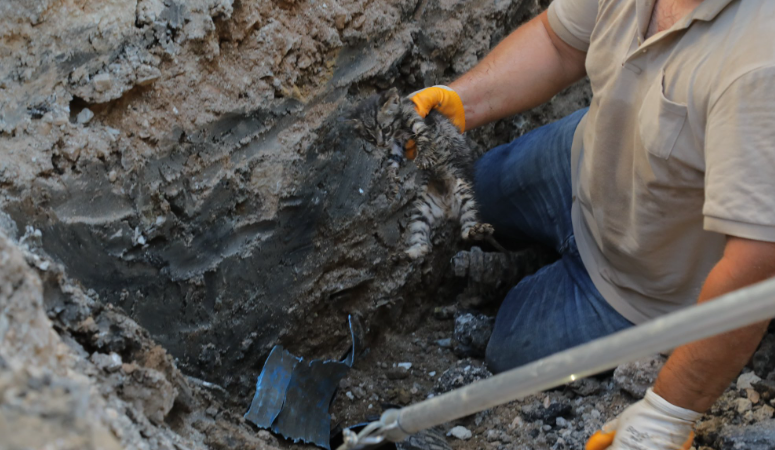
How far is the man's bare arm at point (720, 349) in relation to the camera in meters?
1.81

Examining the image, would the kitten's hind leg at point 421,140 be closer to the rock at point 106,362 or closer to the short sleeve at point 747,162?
the short sleeve at point 747,162

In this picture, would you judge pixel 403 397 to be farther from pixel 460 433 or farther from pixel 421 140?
pixel 421 140

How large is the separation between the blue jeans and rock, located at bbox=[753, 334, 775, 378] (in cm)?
56

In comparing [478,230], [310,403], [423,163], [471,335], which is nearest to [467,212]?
[478,230]

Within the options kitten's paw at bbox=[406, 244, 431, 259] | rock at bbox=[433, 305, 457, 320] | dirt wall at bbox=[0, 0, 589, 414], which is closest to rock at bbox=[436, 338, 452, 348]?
rock at bbox=[433, 305, 457, 320]

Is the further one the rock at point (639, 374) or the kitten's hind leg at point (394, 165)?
the kitten's hind leg at point (394, 165)

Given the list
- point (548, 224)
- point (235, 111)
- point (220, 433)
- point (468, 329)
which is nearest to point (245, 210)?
point (235, 111)

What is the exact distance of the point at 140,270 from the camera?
2344 mm

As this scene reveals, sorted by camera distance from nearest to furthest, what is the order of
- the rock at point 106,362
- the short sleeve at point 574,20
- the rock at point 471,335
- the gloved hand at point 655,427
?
1. the rock at point 106,362
2. the gloved hand at point 655,427
3. the short sleeve at point 574,20
4. the rock at point 471,335

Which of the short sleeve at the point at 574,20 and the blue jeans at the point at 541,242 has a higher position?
the short sleeve at the point at 574,20

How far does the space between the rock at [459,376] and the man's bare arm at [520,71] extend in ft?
4.39

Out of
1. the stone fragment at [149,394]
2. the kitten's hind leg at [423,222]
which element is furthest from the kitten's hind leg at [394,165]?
the stone fragment at [149,394]

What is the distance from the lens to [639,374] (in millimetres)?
2564

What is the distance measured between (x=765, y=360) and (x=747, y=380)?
0.48 feet
